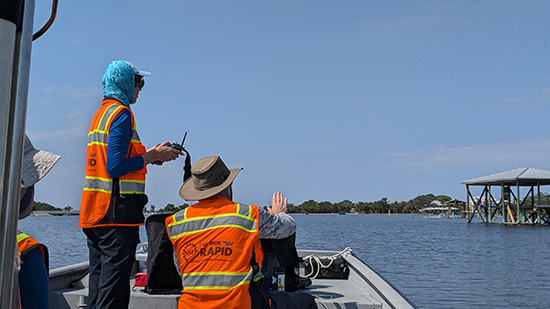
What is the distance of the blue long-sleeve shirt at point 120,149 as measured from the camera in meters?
2.86

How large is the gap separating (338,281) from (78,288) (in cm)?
250

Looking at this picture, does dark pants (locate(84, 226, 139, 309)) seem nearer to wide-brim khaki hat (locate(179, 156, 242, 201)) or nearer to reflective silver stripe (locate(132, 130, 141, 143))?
wide-brim khaki hat (locate(179, 156, 242, 201))

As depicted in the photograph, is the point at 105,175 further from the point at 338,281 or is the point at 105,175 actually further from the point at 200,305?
the point at 338,281

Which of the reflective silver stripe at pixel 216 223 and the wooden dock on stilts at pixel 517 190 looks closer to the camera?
the reflective silver stripe at pixel 216 223

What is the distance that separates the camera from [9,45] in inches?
38.7

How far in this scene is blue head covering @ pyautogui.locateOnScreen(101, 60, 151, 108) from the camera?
122 inches

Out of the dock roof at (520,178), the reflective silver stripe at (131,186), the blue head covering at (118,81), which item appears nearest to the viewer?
the reflective silver stripe at (131,186)

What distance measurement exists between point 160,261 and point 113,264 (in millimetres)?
284

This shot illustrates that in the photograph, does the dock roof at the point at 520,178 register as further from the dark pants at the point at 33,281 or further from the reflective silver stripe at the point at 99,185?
the dark pants at the point at 33,281

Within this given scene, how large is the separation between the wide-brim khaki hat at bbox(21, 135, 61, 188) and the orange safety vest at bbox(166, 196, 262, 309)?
1.16 m

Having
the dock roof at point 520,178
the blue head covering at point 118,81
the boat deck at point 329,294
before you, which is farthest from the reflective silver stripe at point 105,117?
the dock roof at point 520,178

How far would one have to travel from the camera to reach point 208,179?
2.69 meters

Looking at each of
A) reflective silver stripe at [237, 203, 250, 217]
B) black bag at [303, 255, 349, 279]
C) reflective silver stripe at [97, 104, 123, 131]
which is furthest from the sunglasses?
black bag at [303, 255, 349, 279]

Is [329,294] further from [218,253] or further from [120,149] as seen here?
[120,149]
